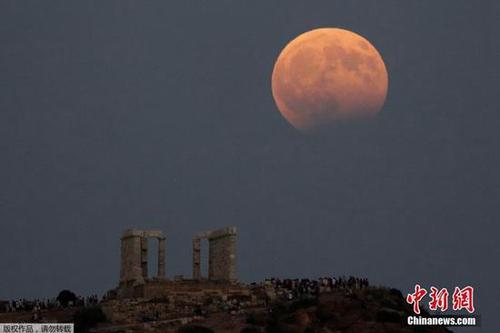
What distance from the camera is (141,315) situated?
291 ft

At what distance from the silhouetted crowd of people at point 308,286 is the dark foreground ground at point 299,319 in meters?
2.52

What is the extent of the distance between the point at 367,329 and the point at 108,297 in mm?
30477

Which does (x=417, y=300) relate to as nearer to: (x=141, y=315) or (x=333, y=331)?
(x=333, y=331)

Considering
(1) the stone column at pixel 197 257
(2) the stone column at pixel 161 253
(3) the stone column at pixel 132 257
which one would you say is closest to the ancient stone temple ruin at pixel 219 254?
(1) the stone column at pixel 197 257

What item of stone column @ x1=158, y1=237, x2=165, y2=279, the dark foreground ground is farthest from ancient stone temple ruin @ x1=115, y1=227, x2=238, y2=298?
the dark foreground ground

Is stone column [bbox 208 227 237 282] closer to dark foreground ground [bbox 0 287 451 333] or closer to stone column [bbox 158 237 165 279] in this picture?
stone column [bbox 158 237 165 279]

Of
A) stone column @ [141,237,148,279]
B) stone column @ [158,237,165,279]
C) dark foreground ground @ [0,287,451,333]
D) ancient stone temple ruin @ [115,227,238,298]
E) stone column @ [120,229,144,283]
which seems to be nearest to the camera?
dark foreground ground @ [0,287,451,333]

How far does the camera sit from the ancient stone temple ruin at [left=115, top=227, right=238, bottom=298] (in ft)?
320

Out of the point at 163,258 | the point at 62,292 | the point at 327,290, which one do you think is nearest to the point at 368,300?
the point at 327,290

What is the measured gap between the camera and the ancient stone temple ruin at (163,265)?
3841 inches

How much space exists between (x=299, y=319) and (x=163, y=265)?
75.0ft

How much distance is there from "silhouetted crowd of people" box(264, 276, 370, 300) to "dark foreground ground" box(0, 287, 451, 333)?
2.52 metres

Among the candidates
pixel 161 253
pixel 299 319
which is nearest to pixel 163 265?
pixel 161 253

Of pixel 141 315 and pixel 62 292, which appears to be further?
pixel 62 292
